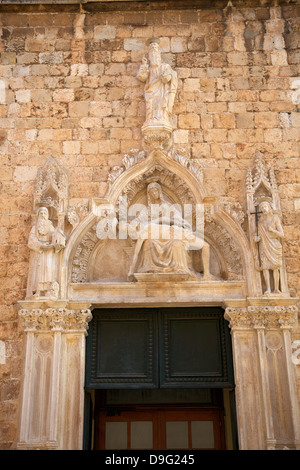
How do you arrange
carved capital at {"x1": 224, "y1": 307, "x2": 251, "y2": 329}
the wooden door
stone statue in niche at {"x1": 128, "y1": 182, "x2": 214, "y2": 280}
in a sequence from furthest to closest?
the wooden door → stone statue in niche at {"x1": 128, "y1": 182, "x2": 214, "y2": 280} → carved capital at {"x1": 224, "y1": 307, "x2": 251, "y2": 329}

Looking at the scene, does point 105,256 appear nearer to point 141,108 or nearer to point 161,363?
point 161,363

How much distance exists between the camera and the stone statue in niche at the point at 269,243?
6.56 metres

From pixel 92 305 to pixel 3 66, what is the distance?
11.8 ft

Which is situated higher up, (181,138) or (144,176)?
(181,138)

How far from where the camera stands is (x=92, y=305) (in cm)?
666

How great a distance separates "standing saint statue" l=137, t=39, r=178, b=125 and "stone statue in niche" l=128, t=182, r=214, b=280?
4.34 ft

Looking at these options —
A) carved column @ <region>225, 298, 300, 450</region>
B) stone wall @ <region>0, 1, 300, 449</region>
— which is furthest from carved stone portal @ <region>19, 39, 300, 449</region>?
stone wall @ <region>0, 1, 300, 449</region>

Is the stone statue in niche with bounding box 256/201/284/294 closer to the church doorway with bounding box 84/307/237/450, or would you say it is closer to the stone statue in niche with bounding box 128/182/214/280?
the stone statue in niche with bounding box 128/182/214/280

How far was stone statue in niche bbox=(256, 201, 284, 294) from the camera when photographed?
21.5 feet

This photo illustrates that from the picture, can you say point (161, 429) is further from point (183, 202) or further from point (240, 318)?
point (183, 202)

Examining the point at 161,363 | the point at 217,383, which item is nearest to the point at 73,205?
the point at 161,363

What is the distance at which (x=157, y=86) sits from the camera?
7.49 m

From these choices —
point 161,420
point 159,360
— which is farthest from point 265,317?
point 161,420
